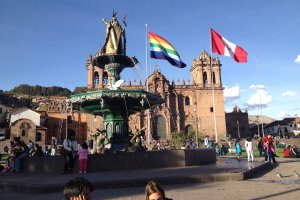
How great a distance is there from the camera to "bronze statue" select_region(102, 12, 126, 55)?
42.9ft

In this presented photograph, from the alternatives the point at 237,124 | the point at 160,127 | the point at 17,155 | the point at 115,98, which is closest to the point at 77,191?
the point at 115,98

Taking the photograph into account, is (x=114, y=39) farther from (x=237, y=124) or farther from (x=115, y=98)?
(x=237, y=124)

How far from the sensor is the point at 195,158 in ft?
35.8

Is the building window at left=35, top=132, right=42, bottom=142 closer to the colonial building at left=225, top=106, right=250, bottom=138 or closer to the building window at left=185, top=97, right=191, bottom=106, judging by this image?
the building window at left=185, top=97, right=191, bottom=106

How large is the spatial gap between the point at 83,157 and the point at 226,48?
478 inches

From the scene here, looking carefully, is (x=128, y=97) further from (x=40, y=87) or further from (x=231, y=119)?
(x=40, y=87)

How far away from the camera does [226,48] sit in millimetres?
18219

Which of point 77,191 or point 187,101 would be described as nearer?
point 77,191

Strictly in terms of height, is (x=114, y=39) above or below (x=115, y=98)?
above

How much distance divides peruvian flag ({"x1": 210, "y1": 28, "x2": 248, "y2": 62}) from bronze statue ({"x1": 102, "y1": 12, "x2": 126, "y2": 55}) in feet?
24.0

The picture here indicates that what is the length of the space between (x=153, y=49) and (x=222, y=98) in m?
38.4

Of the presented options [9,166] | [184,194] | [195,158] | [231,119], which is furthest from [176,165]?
[231,119]

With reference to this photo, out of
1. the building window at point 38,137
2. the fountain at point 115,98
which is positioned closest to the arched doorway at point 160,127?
the building window at point 38,137

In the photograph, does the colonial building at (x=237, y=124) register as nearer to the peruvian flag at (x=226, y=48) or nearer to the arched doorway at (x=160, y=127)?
the arched doorway at (x=160, y=127)
